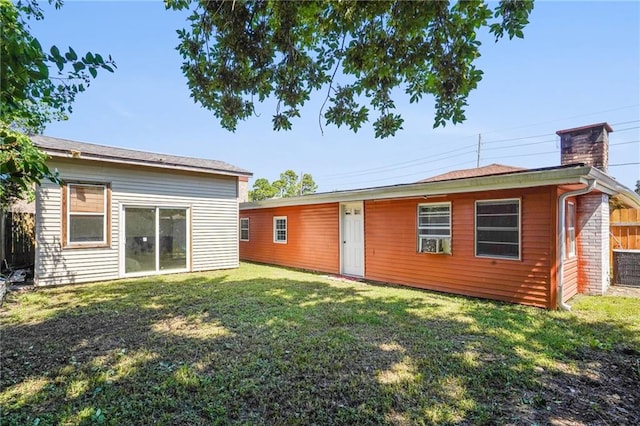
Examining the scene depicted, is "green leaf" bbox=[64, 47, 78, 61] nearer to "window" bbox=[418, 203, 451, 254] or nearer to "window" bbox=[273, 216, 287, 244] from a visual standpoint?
"window" bbox=[418, 203, 451, 254]

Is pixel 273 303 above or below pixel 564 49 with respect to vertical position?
below

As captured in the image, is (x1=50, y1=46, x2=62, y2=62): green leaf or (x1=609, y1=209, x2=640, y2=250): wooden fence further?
(x1=609, y1=209, x2=640, y2=250): wooden fence

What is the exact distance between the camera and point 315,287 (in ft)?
23.9

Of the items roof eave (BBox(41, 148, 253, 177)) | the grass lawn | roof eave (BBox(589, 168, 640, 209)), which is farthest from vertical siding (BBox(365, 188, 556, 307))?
roof eave (BBox(41, 148, 253, 177))

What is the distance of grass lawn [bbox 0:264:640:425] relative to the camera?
243cm

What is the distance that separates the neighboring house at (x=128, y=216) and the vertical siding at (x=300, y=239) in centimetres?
200

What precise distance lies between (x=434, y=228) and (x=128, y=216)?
7.79 meters

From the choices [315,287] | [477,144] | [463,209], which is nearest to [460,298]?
[463,209]

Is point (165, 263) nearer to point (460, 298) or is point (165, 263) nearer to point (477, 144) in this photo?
point (460, 298)

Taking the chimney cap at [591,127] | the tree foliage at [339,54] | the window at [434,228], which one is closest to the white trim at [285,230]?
the window at [434,228]

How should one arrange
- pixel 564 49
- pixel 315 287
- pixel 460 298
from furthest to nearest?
1. pixel 315 287
2. pixel 460 298
3. pixel 564 49

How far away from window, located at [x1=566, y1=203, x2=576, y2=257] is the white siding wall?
8827 mm

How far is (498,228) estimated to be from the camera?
243 inches

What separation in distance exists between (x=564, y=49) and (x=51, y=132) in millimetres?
11426
